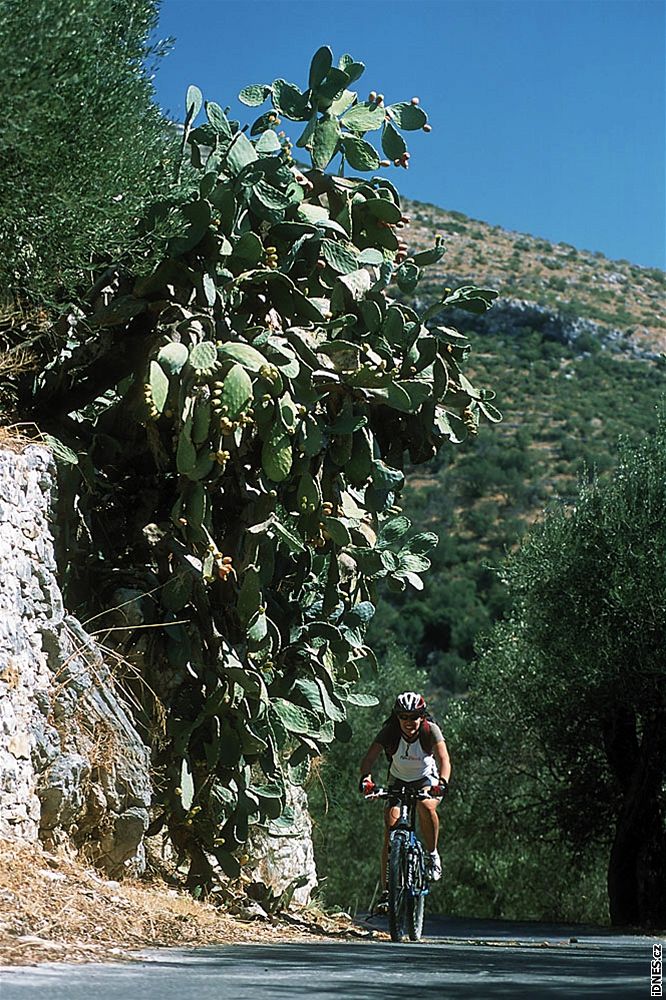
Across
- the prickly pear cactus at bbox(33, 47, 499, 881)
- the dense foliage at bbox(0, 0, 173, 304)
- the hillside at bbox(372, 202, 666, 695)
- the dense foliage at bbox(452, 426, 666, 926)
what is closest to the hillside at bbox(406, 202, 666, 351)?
the hillside at bbox(372, 202, 666, 695)

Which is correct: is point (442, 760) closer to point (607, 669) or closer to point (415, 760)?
point (415, 760)

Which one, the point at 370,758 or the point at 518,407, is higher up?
the point at 518,407

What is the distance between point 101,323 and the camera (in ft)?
24.7

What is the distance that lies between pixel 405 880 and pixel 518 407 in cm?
3815

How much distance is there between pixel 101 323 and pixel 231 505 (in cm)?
134

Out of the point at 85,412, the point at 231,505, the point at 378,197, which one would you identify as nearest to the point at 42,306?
the point at 85,412

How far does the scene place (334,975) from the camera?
16.2 feet

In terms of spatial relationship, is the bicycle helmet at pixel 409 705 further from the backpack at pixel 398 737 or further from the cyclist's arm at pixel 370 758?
the cyclist's arm at pixel 370 758

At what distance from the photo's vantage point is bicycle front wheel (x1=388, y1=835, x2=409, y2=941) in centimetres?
793

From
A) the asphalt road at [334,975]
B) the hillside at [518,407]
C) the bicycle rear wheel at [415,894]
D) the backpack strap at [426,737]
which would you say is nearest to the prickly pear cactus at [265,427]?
the backpack strap at [426,737]

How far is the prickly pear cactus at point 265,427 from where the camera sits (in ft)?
24.3

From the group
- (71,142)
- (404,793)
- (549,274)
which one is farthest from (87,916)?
(549,274)

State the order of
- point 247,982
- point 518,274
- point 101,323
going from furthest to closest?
point 518,274 → point 101,323 → point 247,982

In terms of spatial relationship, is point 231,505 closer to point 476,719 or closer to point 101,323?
point 101,323
